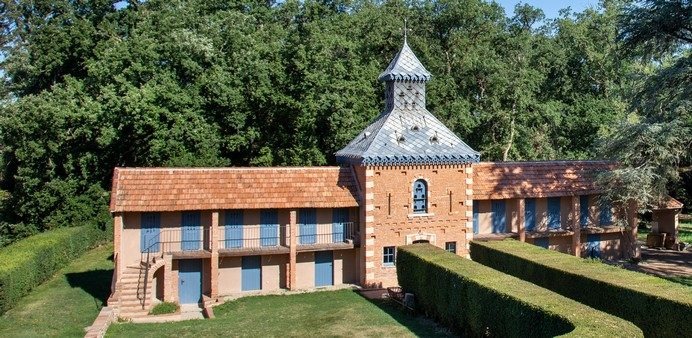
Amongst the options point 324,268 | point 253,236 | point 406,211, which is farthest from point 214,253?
point 406,211

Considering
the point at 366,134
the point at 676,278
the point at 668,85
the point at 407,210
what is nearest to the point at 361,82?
the point at 366,134

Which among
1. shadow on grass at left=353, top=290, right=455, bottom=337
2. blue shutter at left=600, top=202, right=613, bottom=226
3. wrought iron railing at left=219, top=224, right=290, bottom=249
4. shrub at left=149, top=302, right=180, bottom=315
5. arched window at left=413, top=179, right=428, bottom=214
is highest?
arched window at left=413, top=179, right=428, bottom=214

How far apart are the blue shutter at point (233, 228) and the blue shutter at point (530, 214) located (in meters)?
16.2

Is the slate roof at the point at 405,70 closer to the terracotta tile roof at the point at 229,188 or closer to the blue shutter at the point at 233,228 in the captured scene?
the terracotta tile roof at the point at 229,188

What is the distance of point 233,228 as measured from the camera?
105 ft

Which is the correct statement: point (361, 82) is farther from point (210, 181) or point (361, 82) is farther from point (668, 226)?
point (668, 226)

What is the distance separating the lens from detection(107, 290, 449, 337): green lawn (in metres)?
24.1

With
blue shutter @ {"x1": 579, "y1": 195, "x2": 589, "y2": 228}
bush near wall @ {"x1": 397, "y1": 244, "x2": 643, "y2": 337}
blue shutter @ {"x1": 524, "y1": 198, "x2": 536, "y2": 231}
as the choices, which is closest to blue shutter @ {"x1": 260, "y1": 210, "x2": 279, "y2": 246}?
bush near wall @ {"x1": 397, "y1": 244, "x2": 643, "y2": 337}

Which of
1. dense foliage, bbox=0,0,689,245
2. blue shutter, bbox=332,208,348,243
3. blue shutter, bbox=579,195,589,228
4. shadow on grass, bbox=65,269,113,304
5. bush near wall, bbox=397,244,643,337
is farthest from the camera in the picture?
dense foliage, bbox=0,0,689,245

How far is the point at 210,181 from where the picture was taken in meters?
31.8

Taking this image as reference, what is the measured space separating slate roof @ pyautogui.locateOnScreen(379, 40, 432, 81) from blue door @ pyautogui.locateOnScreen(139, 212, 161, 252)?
1433 cm

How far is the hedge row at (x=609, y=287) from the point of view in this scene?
19.0m

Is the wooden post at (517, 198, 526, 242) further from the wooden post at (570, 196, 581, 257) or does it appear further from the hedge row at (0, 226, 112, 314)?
the hedge row at (0, 226, 112, 314)

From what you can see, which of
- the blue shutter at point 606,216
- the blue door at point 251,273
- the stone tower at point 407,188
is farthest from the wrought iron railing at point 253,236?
the blue shutter at point 606,216
